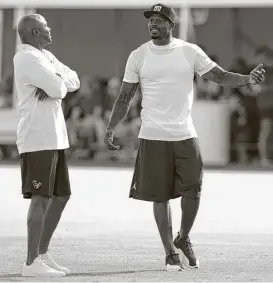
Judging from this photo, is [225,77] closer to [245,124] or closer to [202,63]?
[202,63]

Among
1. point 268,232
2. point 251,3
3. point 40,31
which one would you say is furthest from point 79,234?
point 251,3

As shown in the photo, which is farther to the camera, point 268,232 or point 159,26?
point 268,232

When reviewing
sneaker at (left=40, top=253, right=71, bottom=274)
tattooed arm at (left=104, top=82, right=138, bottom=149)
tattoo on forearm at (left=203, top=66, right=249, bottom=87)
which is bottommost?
sneaker at (left=40, top=253, right=71, bottom=274)

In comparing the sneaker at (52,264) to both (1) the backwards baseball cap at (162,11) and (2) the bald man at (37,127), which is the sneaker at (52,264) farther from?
(1) the backwards baseball cap at (162,11)

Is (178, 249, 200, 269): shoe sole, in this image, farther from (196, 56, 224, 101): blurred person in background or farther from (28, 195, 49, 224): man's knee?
(196, 56, 224, 101): blurred person in background

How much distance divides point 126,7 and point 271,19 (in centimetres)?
282

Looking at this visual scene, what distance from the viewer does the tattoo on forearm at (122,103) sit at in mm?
7785

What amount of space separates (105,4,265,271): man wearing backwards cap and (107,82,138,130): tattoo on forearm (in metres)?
0.07

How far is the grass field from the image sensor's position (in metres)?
7.45

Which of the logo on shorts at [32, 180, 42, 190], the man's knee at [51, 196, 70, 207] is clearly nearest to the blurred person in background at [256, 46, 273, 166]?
the man's knee at [51, 196, 70, 207]

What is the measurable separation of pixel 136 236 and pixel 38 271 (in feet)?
8.63

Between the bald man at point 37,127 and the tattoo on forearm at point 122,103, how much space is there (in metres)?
0.51

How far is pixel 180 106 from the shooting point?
7.64 meters

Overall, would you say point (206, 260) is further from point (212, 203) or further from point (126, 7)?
point (126, 7)
